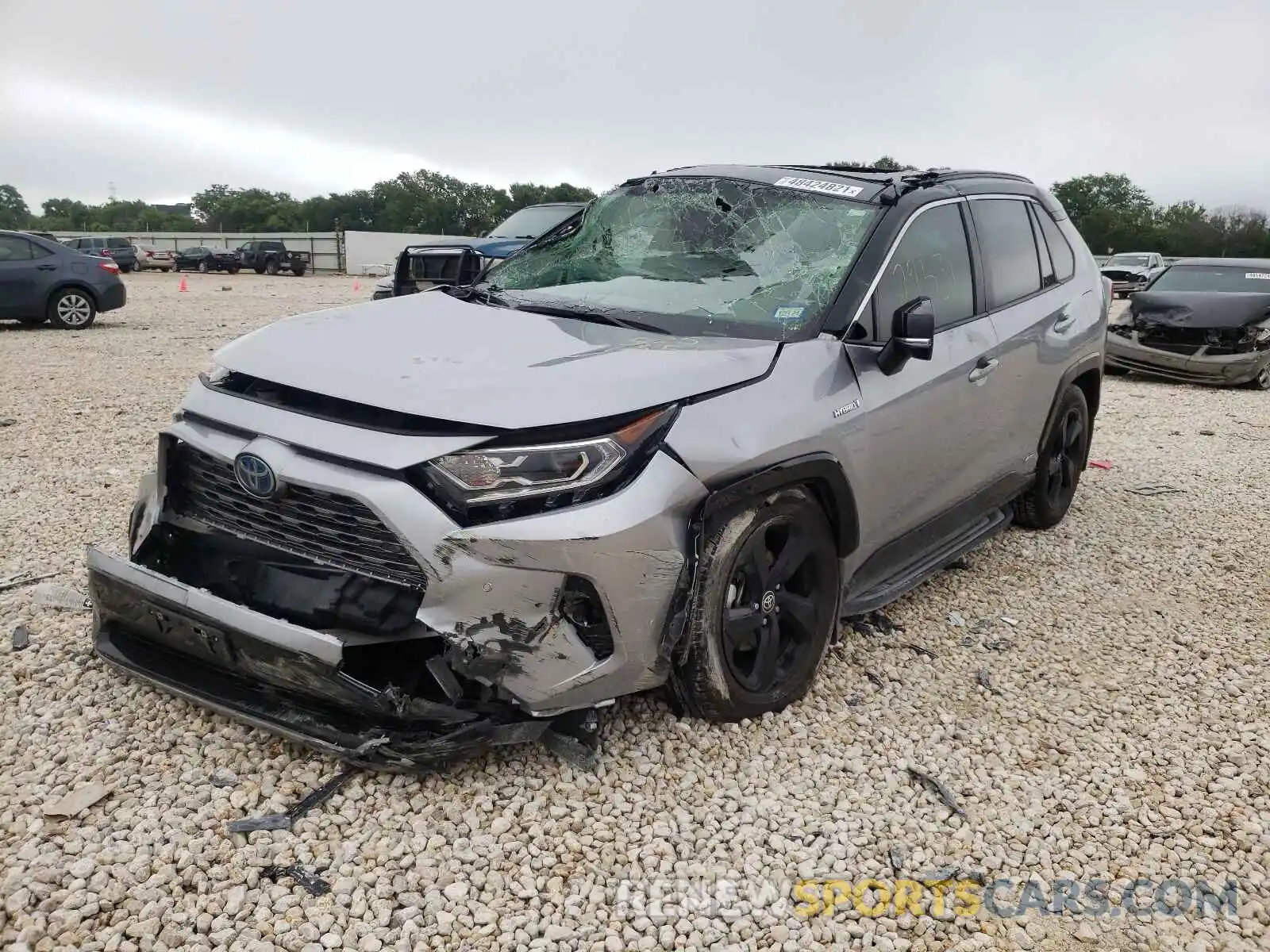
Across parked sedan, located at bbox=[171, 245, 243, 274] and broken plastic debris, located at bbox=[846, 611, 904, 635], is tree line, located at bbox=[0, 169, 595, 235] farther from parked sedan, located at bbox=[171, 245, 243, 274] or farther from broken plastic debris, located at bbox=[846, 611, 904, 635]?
broken plastic debris, located at bbox=[846, 611, 904, 635]

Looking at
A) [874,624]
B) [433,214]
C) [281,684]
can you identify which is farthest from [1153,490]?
[433,214]

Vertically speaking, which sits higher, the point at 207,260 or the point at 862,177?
the point at 862,177

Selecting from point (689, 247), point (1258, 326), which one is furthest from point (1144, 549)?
point (1258, 326)

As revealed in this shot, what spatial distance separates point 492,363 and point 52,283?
516 inches

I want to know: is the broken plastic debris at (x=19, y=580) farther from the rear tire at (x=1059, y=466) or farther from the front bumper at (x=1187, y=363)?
the front bumper at (x=1187, y=363)

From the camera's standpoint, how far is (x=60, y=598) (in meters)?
3.79

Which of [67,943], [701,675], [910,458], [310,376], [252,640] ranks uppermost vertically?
[310,376]

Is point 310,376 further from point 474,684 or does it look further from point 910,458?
point 910,458

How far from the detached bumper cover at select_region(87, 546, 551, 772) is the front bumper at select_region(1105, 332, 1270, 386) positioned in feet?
35.1

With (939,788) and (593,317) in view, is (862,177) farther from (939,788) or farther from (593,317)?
(939,788)

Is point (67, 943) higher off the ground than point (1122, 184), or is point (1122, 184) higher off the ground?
point (1122, 184)

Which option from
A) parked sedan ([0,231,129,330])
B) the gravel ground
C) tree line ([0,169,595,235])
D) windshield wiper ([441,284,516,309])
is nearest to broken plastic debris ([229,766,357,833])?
the gravel ground

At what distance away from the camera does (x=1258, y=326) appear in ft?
35.1

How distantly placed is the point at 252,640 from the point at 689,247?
2.19m
